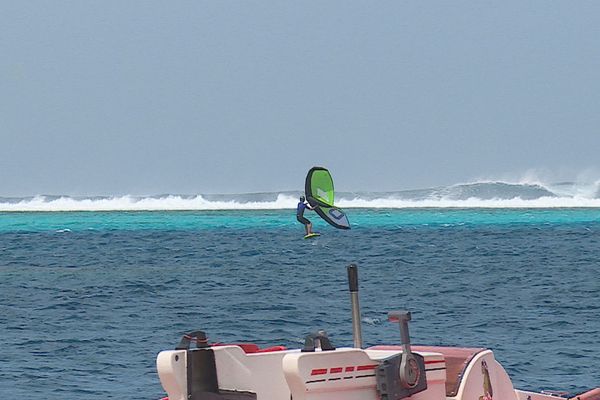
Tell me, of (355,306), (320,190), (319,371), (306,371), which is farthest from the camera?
(320,190)

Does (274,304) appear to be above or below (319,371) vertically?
below

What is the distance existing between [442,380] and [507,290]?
3104 cm

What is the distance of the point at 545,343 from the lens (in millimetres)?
28891

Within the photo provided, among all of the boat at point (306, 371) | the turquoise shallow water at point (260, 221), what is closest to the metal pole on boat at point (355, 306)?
the boat at point (306, 371)

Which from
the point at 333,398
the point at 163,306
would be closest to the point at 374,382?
the point at 333,398

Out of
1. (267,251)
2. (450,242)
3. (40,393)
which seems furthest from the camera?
(450,242)

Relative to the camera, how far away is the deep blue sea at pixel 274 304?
83.7 ft

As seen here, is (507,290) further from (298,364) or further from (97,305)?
(298,364)

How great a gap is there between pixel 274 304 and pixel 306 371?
1072 inches

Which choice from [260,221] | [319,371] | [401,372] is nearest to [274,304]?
[401,372]

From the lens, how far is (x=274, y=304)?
39438mm

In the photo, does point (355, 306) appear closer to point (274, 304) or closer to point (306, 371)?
point (306, 371)

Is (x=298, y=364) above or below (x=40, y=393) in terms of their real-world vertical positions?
above

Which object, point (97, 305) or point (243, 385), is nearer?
point (243, 385)
